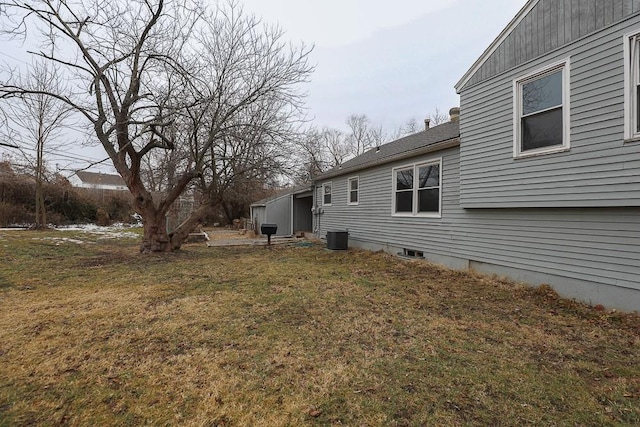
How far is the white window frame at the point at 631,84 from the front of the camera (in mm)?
3961

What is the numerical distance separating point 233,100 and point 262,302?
7.53m

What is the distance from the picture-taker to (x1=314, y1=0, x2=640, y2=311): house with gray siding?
4.12 metres

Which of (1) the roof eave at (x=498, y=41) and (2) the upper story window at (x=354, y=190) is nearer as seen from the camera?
(1) the roof eave at (x=498, y=41)

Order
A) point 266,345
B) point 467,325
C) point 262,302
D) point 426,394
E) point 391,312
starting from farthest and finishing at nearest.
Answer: point 262,302 → point 391,312 → point 467,325 → point 266,345 → point 426,394

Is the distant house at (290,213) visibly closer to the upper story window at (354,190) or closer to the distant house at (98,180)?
the upper story window at (354,190)

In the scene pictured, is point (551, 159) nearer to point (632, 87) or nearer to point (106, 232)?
point (632, 87)

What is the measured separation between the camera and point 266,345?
10.6ft

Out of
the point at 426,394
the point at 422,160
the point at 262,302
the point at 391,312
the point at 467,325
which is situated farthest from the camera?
the point at 422,160

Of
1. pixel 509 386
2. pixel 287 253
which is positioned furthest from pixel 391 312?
pixel 287 253

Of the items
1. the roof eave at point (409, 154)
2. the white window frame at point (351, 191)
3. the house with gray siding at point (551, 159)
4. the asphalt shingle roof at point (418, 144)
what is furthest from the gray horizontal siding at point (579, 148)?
the white window frame at point (351, 191)

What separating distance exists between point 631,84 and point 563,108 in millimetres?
807

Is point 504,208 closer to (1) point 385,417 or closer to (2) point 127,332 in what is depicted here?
(1) point 385,417

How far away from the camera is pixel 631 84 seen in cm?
399

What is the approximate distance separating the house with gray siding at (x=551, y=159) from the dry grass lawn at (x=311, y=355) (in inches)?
26.2
